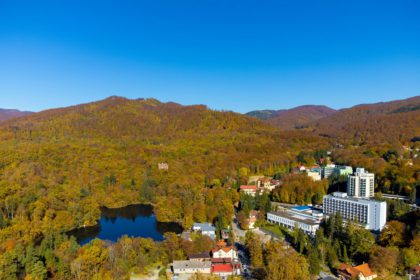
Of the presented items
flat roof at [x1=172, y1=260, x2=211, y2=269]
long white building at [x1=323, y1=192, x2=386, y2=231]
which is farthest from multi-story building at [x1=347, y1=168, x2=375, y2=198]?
flat roof at [x1=172, y1=260, x2=211, y2=269]

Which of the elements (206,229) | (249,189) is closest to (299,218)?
(206,229)

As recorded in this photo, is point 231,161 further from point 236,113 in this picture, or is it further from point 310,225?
point 236,113

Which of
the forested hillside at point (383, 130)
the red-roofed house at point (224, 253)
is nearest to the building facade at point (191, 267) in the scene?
the red-roofed house at point (224, 253)

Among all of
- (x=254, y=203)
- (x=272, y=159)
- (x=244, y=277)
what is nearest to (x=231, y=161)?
(x=272, y=159)

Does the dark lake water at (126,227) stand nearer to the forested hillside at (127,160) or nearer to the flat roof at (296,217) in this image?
the forested hillside at (127,160)

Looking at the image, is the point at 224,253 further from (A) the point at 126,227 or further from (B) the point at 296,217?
(A) the point at 126,227

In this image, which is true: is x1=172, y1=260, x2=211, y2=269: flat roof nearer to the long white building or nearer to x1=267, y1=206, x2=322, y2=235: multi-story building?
x1=267, y1=206, x2=322, y2=235: multi-story building
